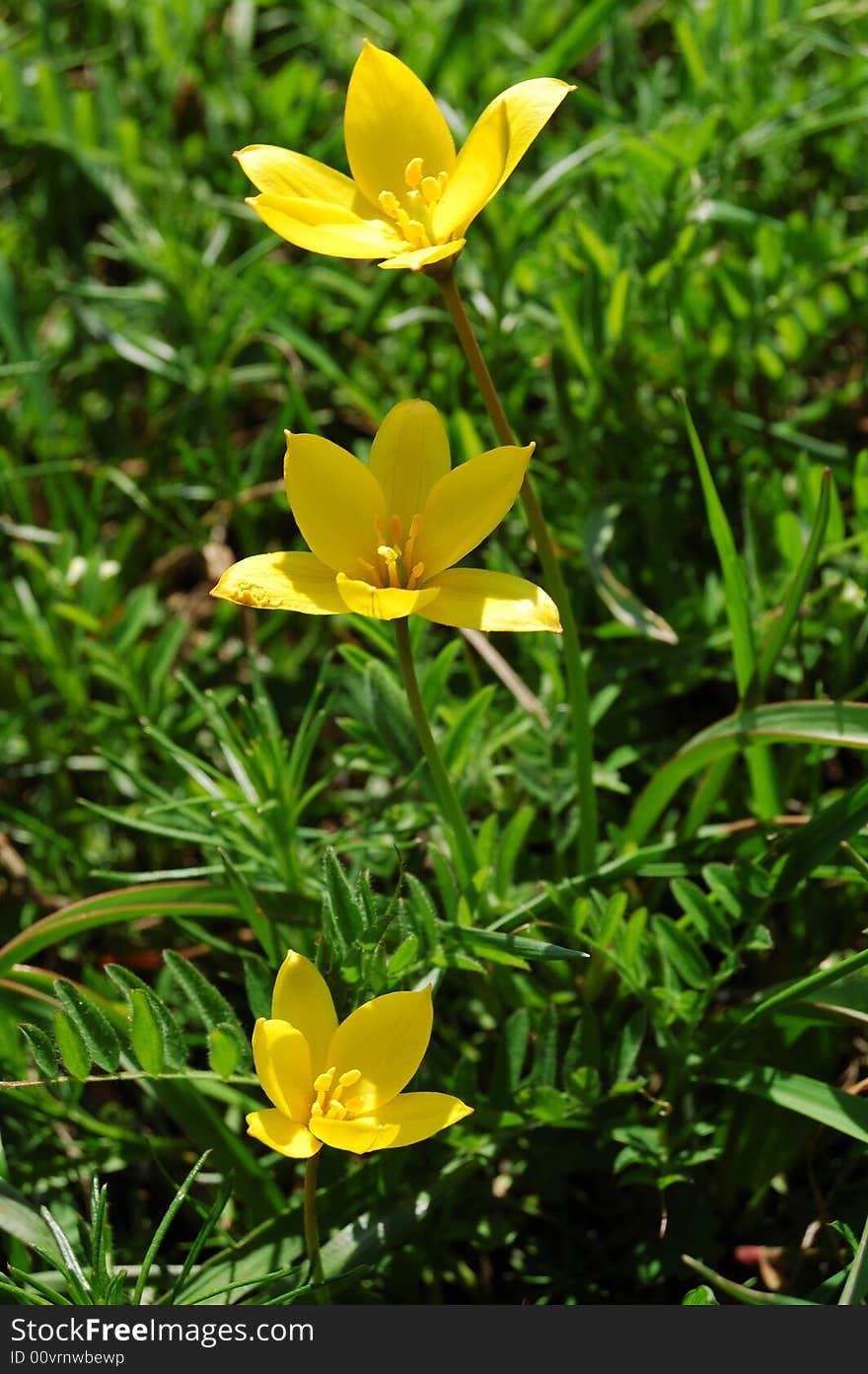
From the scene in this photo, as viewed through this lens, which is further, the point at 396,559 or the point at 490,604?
the point at 396,559

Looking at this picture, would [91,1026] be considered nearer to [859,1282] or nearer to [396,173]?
[859,1282]

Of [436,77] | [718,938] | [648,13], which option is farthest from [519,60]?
[718,938]

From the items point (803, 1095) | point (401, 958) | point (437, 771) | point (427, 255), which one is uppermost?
point (427, 255)

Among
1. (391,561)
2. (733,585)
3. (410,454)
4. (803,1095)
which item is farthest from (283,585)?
(803,1095)

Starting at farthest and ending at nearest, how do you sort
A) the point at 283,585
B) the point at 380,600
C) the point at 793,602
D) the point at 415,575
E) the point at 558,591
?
the point at 793,602, the point at 558,591, the point at 415,575, the point at 283,585, the point at 380,600

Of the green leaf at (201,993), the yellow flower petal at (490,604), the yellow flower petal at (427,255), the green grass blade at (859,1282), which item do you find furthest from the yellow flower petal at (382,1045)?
the yellow flower petal at (427,255)

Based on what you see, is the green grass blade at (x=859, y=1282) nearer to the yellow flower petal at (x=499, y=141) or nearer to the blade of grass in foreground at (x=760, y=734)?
the blade of grass in foreground at (x=760, y=734)
